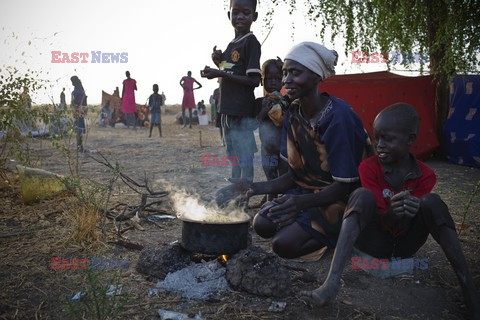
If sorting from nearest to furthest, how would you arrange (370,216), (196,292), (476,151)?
(370,216)
(196,292)
(476,151)

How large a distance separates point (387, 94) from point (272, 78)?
5.35 meters

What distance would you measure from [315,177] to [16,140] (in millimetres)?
4477

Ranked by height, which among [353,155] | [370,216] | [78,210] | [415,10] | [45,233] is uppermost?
[415,10]

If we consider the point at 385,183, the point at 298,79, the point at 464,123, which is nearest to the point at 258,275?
the point at 385,183

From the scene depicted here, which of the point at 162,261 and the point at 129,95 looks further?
the point at 129,95

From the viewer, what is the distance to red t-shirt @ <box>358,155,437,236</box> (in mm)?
2723

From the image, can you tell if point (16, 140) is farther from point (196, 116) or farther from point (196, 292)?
point (196, 116)

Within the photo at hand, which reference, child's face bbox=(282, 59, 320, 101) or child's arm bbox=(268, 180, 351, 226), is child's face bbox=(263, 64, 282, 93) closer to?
child's face bbox=(282, 59, 320, 101)

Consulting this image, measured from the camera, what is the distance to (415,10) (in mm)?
8414

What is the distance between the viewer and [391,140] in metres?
2.73

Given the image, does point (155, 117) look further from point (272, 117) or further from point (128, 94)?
point (272, 117)

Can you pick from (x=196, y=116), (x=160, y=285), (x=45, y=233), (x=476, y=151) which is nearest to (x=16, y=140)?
(x=45, y=233)

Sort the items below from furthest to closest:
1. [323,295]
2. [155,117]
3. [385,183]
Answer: [155,117], [385,183], [323,295]

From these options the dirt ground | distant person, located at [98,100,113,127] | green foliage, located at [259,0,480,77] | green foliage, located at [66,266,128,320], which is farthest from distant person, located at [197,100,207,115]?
green foliage, located at [66,266,128,320]
